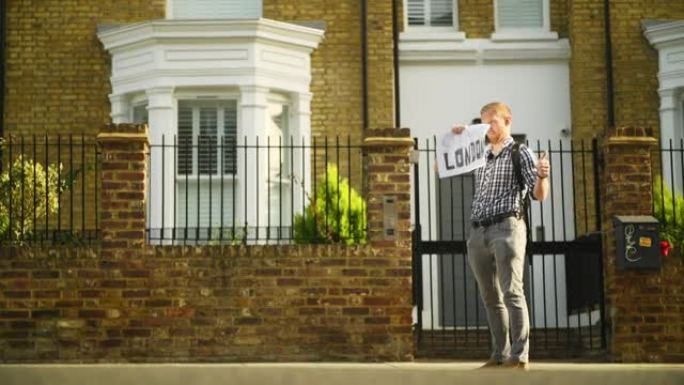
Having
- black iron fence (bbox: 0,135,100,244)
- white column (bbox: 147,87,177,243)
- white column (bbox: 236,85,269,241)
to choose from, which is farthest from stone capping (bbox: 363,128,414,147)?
white column (bbox: 147,87,177,243)

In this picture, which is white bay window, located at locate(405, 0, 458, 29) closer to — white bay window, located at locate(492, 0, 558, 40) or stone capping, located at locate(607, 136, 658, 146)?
white bay window, located at locate(492, 0, 558, 40)

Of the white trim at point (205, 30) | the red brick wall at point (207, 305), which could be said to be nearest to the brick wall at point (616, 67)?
the white trim at point (205, 30)

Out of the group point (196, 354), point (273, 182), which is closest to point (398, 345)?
point (196, 354)

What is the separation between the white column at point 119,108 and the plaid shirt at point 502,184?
7997 mm

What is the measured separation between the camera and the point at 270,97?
16281 mm

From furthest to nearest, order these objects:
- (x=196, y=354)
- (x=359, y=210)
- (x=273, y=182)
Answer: (x=273, y=182) → (x=359, y=210) → (x=196, y=354)

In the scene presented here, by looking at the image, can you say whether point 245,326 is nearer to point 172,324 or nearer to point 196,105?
point 172,324

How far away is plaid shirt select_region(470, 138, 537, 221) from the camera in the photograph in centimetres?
902

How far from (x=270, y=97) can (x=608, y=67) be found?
13.8ft

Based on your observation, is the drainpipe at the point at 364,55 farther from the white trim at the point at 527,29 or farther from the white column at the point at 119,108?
the white column at the point at 119,108

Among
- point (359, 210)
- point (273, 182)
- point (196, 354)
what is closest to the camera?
point (196, 354)

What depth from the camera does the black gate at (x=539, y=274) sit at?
13.0 meters

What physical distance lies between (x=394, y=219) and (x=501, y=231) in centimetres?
279

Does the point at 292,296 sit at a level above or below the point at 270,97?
below
